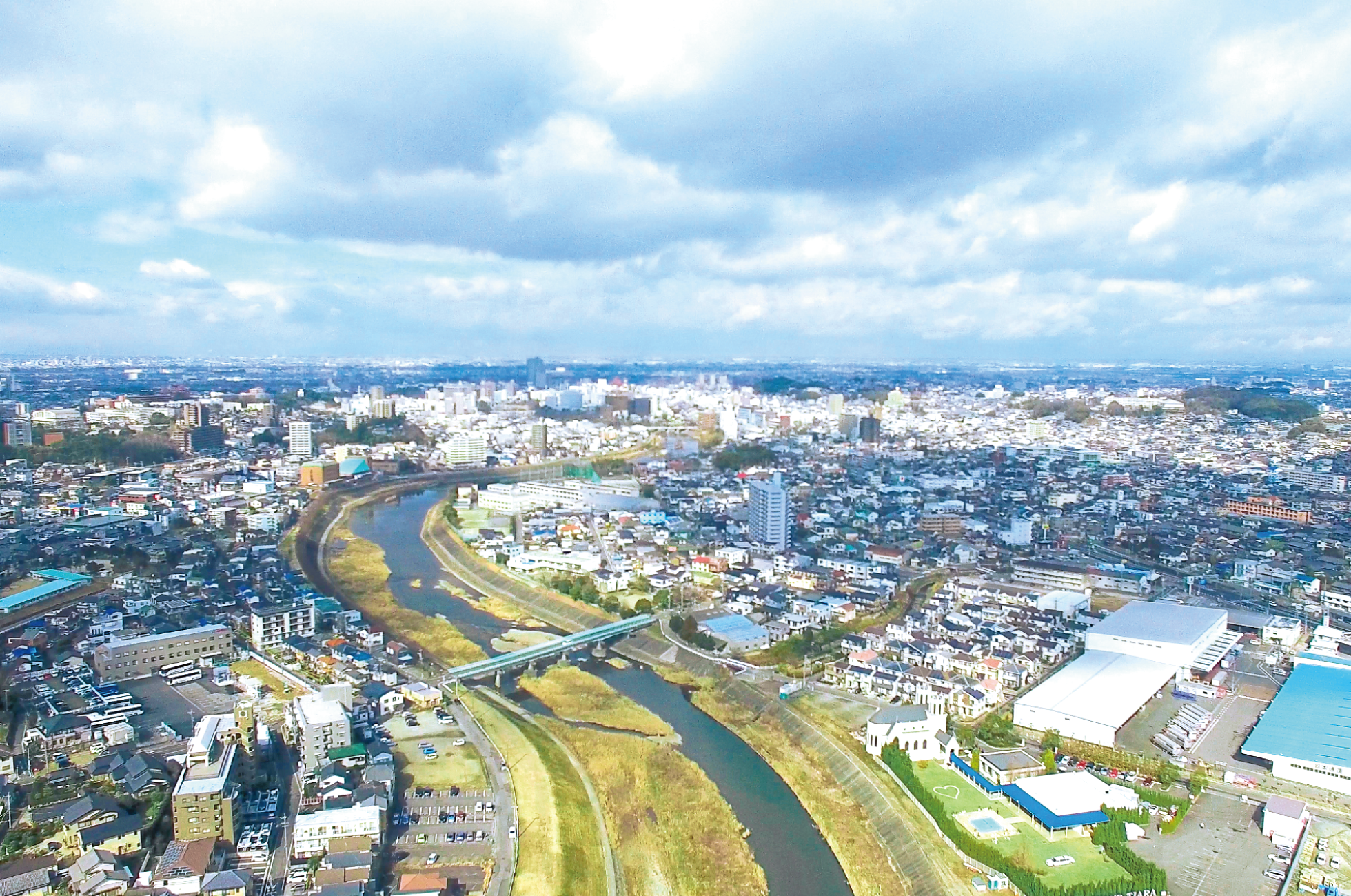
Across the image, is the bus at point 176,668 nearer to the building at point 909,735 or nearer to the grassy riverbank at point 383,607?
the grassy riverbank at point 383,607

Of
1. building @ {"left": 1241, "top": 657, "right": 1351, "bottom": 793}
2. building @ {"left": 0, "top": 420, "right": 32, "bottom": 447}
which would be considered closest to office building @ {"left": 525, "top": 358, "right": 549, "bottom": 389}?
building @ {"left": 0, "top": 420, "right": 32, "bottom": 447}

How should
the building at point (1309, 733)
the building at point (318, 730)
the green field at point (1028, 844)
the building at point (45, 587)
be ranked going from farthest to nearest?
1. the building at point (45, 587)
2. the building at point (1309, 733)
3. the building at point (318, 730)
4. the green field at point (1028, 844)

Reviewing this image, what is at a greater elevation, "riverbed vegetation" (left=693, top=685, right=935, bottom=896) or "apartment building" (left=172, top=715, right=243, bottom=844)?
"apartment building" (left=172, top=715, right=243, bottom=844)

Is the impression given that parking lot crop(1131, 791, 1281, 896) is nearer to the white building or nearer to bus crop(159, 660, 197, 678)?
the white building

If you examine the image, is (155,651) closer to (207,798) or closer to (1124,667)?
(207,798)

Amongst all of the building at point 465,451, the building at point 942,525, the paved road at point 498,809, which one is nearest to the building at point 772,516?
the building at point 942,525
